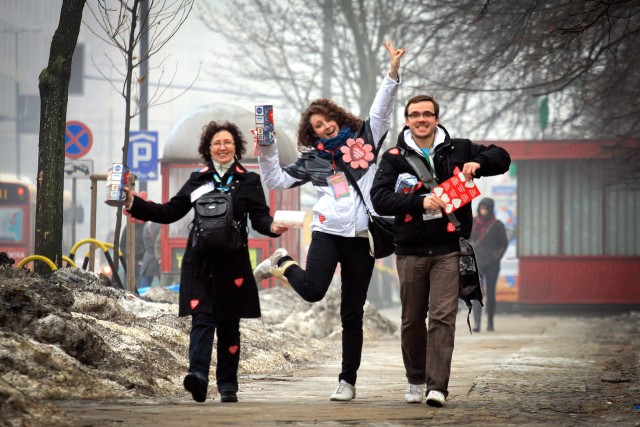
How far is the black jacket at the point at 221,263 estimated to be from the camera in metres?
7.62

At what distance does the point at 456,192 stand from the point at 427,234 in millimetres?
330

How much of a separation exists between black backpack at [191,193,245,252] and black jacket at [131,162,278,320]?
114mm

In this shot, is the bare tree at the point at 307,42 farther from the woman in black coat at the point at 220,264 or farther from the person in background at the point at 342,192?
the woman in black coat at the point at 220,264

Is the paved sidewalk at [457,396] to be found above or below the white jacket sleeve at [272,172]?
below

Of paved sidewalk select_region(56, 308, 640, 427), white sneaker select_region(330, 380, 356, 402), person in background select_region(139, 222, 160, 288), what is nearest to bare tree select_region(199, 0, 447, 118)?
person in background select_region(139, 222, 160, 288)

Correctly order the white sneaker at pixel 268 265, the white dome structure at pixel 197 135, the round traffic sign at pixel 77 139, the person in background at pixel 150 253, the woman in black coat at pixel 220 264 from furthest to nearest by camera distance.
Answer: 1. the round traffic sign at pixel 77 139
2. the person in background at pixel 150 253
3. the white dome structure at pixel 197 135
4. the white sneaker at pixel 268 265
5. the woman in black coat at pixel 220 264

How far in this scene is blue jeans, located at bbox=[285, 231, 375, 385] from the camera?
7.83 meters

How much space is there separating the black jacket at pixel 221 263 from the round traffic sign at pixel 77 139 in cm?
1408

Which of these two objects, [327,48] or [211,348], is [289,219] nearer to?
[211,348]

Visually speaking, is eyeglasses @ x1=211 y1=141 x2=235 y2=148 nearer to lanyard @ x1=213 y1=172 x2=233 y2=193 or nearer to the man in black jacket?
lanyard @ x1=213 y1=172 x2=233 y2=193

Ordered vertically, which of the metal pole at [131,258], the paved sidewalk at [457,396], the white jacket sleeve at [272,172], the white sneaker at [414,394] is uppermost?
the white jacket sleeve at [272,172]

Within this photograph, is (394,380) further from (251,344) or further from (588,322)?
(588,322)

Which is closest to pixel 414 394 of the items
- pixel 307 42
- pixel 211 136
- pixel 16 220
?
pixel 211 136

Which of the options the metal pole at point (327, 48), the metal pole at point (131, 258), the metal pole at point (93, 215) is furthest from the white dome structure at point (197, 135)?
the metal pole at point (327, 48)
